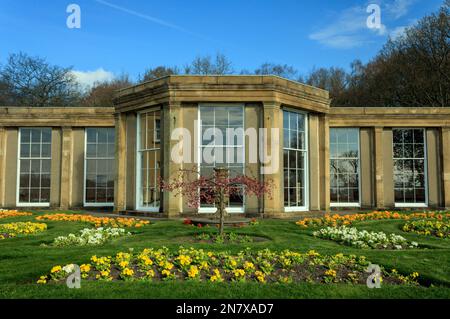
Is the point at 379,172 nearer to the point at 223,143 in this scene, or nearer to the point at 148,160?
the point at 223,143

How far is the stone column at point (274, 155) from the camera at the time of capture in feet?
50.6

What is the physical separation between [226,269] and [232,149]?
10.0 meters

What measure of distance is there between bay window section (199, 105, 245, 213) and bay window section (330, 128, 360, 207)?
760 centimetres

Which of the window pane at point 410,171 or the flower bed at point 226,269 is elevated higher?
the window pane at point 410,171

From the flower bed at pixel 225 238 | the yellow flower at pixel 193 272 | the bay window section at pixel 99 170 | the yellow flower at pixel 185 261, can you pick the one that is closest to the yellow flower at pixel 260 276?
the yellow flower at pixel 193 272

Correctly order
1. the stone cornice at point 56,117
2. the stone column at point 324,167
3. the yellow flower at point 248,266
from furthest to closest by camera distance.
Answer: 1. the stone cornice at point 56,117
2. the stone column at point 324,167
3. the yellow flower at point 248,266

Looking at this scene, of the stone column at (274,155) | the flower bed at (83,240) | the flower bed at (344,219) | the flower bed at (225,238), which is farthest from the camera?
the stone column at (274,155)

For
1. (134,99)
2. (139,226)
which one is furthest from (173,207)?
(134,99)

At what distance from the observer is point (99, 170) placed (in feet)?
73.8

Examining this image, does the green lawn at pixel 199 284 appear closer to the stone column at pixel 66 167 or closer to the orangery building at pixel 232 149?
the orangery building at pixel 232 149

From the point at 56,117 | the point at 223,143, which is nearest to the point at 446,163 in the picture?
the point at 223,143

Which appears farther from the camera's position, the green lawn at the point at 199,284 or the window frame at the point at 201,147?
the window frame at the point at 201,147

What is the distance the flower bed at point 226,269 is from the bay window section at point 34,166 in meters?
17.6

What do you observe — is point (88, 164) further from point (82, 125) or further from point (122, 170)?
point (122, 170)
